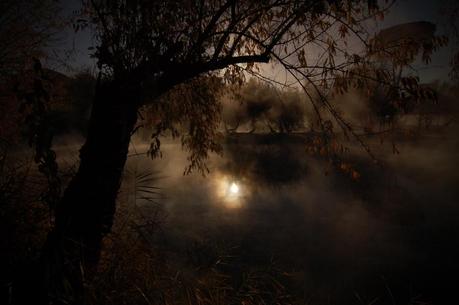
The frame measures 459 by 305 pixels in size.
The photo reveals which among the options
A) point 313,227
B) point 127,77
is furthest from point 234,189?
point 127,77

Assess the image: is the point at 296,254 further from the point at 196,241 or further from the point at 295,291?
the point at 196,241

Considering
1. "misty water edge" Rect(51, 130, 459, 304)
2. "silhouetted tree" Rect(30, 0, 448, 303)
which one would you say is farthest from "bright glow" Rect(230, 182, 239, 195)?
"silhouetted tree" Rect(30, 0, 448, 303)

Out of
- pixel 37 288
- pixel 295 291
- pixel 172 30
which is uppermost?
pixel 172 30

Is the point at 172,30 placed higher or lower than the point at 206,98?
higher

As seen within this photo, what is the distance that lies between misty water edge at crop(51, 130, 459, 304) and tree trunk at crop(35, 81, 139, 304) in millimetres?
315

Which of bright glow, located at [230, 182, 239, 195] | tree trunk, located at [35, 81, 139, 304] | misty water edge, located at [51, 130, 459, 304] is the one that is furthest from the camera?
bright glow, located at [230, 182, 239, 195]

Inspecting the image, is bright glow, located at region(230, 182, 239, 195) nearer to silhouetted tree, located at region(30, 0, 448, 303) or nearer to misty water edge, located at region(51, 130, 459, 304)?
misty water edge, located at region(51, 130, 459, 304)

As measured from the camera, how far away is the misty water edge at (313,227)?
7738 mm

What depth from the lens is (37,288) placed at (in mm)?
2729

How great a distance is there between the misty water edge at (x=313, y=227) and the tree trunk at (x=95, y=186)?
0.32 meters

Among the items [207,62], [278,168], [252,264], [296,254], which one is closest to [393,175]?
[278,168]

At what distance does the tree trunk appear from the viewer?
125 inches

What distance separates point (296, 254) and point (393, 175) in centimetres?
1435

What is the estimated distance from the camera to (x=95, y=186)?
3373 millimetres
